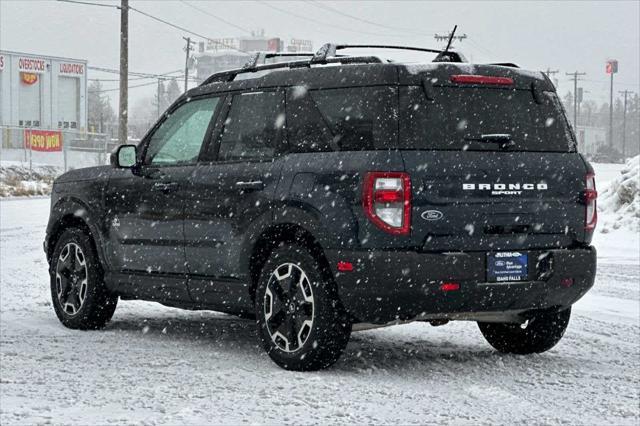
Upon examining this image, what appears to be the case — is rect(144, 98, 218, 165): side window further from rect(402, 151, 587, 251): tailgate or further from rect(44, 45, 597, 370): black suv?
rect(402, 151, 587, 251): tailgate

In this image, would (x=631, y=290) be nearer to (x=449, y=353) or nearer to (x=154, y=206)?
(x=449, y=353)

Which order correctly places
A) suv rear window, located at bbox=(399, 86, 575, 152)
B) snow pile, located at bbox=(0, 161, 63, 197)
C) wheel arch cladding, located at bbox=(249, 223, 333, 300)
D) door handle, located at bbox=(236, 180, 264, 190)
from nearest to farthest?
suv rear window, located at bbox=(399, 86, 575, 152) < wheel arch cladding, located at bbox=(249, 223, 333, 300) < door handle, located at bbox=(236, 180, 264, 190) < snow pile, located at bbox=(0, 161, 63, 197)

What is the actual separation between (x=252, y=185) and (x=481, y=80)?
1673 millimetres

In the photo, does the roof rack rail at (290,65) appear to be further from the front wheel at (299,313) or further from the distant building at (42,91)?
the distant building at (42,91)

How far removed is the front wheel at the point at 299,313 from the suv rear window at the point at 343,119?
729mm

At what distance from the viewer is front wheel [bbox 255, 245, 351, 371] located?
695 centimetres

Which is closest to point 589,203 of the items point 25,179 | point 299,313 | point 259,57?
point 299,313

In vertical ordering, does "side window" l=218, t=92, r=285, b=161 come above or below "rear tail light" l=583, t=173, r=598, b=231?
above

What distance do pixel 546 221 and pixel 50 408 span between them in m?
3.30

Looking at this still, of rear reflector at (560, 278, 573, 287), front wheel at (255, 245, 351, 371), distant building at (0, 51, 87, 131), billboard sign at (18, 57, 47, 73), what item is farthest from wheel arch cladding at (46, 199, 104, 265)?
billboard sign at (18, 57, 47, 73)

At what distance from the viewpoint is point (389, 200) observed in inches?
262

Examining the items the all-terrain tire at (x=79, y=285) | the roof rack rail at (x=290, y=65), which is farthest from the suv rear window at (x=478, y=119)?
the all-terrain tire at (x=79, y=285)

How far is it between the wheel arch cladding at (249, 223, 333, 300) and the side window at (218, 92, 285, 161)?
1.80 feet

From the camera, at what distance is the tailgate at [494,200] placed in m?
6.71
